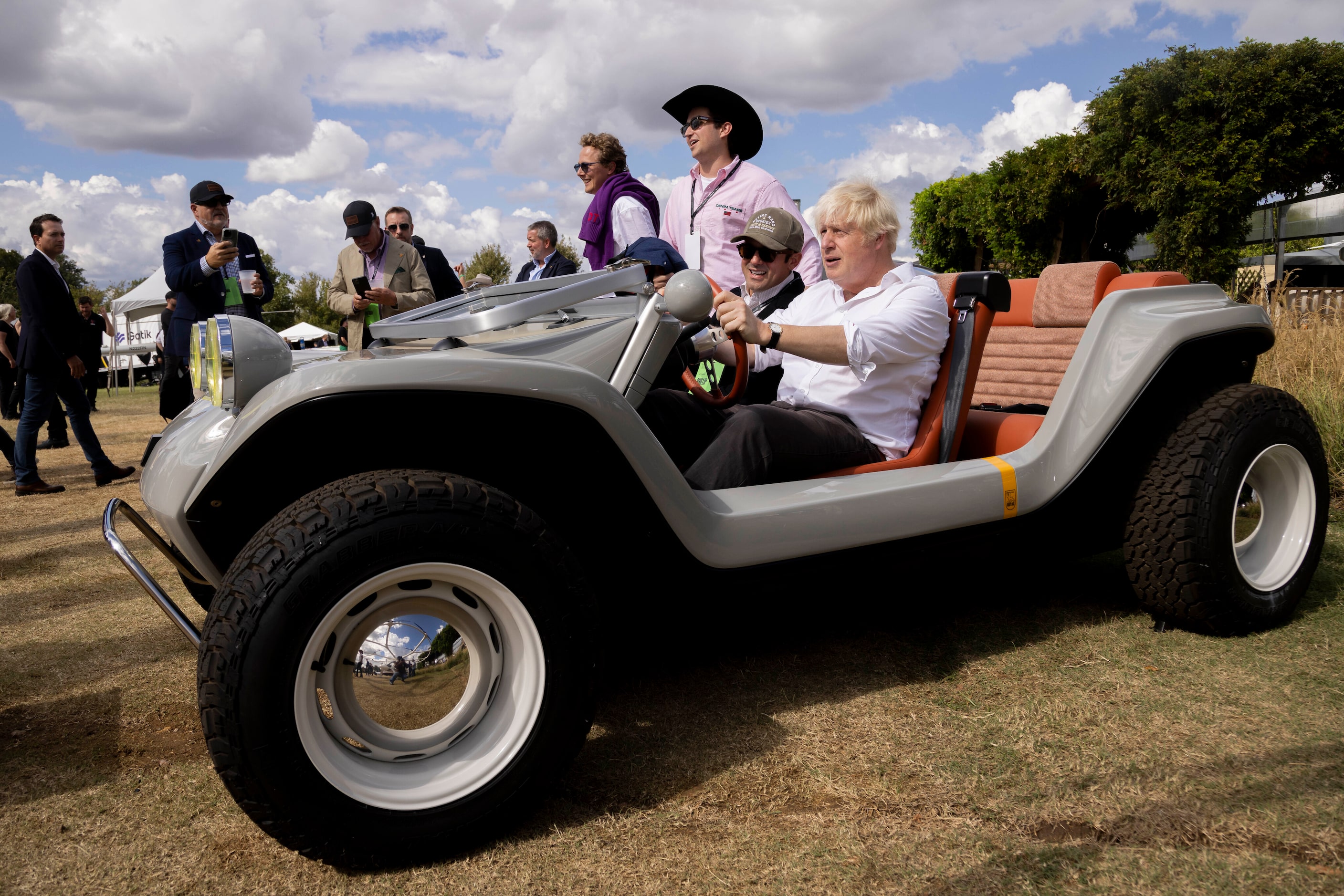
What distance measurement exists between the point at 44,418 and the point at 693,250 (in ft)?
15.7

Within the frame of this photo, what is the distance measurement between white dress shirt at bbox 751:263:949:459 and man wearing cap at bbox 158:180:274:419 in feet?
11.9

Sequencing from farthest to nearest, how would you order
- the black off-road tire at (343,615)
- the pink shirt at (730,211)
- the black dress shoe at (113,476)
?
the black dress shoe at (113,476)
the pink shirt at (730,211)
the black off-road tire at (343,615)

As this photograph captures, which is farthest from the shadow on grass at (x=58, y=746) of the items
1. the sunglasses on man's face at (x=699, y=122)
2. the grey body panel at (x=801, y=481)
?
the sunglasses on man's face at (x=699, y=122)

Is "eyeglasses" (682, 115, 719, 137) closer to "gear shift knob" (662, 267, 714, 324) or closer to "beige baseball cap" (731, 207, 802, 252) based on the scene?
"beige baseball cap" (731, 207, 802, 252)

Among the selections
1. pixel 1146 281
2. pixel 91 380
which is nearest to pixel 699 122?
pixel 1146 281

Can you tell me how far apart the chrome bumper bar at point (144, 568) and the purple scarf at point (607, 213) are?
101 inches

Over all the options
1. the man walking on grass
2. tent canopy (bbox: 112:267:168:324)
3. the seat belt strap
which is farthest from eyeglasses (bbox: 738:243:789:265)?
tent canopy (bbox: 112:267:168:324)

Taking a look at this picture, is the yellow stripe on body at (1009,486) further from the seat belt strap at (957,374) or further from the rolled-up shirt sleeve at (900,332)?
the rolled-up shirt sleeve at (900,332)

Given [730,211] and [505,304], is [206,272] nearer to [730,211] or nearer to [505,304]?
[730,211]

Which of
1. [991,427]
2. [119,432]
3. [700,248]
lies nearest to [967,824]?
[991,427]

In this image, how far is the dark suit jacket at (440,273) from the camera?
5.73 metres

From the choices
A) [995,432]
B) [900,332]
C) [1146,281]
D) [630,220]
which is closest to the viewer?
[900,332]

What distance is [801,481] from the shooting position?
212 centimetres

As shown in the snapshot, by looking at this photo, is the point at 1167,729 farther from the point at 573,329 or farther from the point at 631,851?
the point at 573,329
